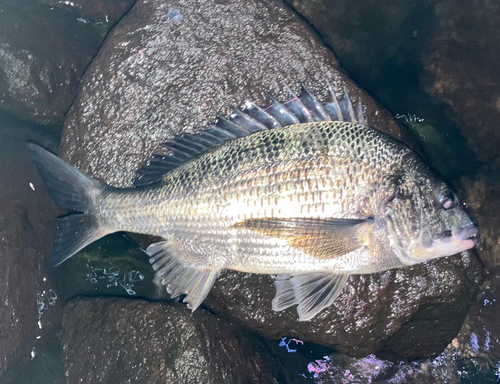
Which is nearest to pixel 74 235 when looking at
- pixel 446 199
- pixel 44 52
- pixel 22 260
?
pixel 22 260

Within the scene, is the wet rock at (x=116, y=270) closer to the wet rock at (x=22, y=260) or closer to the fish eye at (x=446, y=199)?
the wet rock at (x=22, y=260)

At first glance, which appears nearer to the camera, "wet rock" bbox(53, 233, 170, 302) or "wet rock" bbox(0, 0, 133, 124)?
"wet rock" bbox(53, 233, 170, 302)

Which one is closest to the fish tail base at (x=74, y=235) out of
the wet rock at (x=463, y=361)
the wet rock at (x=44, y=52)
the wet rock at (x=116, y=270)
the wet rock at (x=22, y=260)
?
the wet rock at (x=116, y=270)

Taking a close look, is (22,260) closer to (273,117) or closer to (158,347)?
(158,347)

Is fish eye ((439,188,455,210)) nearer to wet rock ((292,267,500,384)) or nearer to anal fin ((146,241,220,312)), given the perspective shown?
wet rock ((292,267,500,384))

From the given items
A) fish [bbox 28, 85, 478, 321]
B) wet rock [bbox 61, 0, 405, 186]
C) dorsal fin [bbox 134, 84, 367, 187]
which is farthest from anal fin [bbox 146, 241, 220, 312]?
wet rock [bbox 61, 0, 405, 186]
